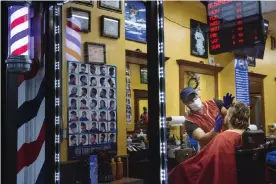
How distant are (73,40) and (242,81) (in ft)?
5.06

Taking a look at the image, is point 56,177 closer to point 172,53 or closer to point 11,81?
point 11,81

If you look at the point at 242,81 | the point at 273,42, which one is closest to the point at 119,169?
the point at 242,81

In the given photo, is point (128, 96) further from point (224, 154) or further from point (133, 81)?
point (224, 154)

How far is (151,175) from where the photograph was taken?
2.68m

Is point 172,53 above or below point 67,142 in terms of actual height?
above

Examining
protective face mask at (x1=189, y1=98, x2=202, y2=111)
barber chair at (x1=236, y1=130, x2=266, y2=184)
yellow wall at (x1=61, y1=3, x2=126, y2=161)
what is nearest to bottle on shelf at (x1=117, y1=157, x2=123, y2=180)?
yellow wall at (x1=61, y1=3, x2=126, y2=161)

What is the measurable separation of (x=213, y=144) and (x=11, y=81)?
1.75 meters

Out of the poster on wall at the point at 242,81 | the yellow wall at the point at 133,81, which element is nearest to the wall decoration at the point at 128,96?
the yellow wall at the point at 133,81

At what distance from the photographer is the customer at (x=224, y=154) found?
2424 millimetres

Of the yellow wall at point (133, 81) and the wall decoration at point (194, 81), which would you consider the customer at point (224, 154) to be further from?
the yellow wall at point (133, 81)

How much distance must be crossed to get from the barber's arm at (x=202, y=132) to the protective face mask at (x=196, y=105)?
0.32ft

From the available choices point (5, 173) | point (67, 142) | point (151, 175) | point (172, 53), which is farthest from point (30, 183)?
point (172, 53)

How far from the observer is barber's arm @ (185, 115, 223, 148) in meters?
2.50

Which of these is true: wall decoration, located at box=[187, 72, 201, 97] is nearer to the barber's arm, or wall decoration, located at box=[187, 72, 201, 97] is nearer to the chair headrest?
the barber's arm
